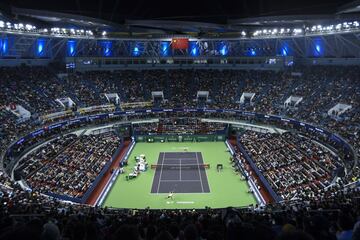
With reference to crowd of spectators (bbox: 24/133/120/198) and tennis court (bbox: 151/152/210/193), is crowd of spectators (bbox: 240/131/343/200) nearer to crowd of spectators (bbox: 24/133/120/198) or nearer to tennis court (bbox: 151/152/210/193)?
tennis court (bbox: 151/152/210/193)

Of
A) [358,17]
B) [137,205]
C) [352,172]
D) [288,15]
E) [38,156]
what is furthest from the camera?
[288,15]

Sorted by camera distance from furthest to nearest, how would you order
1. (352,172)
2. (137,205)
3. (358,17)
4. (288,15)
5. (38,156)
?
(288,15) < (358,17) < (38,156) < (137,205) < (352,172)

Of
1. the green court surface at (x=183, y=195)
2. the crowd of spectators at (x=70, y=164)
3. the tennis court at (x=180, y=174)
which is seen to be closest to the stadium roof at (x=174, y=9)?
the crowd of spectators at (x=70, y=164)

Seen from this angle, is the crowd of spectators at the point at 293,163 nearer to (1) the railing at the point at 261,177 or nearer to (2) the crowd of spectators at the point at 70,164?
(1) the railing at the point at 261,177

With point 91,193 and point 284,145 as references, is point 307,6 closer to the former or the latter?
point 284,145

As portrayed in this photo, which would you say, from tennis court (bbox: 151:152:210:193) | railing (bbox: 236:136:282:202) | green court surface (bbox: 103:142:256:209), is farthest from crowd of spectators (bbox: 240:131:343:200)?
tennis court (bbox: 151:152:210:193)

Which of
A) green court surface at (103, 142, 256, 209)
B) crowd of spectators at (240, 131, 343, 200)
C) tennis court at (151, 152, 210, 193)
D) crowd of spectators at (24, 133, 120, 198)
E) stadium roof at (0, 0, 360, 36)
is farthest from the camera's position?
stadium roof at (0, 0, 360, 36)

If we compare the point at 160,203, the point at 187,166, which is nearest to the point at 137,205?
the point at 160,203

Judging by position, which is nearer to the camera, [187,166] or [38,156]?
[38,156]
